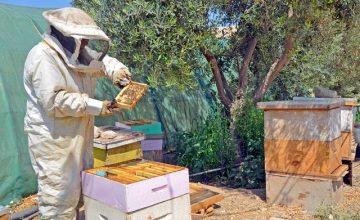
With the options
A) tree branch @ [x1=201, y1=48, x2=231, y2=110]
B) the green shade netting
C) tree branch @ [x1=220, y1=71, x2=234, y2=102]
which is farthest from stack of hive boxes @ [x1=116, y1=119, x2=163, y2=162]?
tree branch @ [x1=220, y1=71, x2=234, y2=102]

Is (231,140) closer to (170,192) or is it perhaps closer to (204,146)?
(204,146)

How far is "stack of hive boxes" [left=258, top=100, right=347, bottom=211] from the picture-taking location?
3465 mm

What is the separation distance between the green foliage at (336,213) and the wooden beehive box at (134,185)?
5.28ft

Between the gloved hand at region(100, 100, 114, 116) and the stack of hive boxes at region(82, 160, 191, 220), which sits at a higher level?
the gloved hand at region(100, 100, 114, 116)

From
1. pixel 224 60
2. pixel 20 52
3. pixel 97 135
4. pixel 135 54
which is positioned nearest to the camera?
pixel 97 135

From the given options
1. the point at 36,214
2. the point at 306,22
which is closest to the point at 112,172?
the point at 36,214

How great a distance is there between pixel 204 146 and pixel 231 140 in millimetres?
370

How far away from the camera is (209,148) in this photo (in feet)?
16.6

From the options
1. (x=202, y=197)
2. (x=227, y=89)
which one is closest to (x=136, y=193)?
(x=202, y=197)

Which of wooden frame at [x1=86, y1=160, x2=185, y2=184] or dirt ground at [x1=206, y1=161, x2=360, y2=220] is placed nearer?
wooden frame at [x1=86, y1=160, x2=185, y2=184]

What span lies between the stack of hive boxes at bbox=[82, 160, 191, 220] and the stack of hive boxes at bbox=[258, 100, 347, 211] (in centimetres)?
147

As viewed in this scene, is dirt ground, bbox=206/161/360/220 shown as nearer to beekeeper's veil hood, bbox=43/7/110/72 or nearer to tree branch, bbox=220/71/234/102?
tree branch, bbox=220/71/234/102

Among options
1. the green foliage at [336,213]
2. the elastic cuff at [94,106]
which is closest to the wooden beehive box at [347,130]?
the green foliage at [336,213]

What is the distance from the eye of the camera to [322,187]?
354 cm
